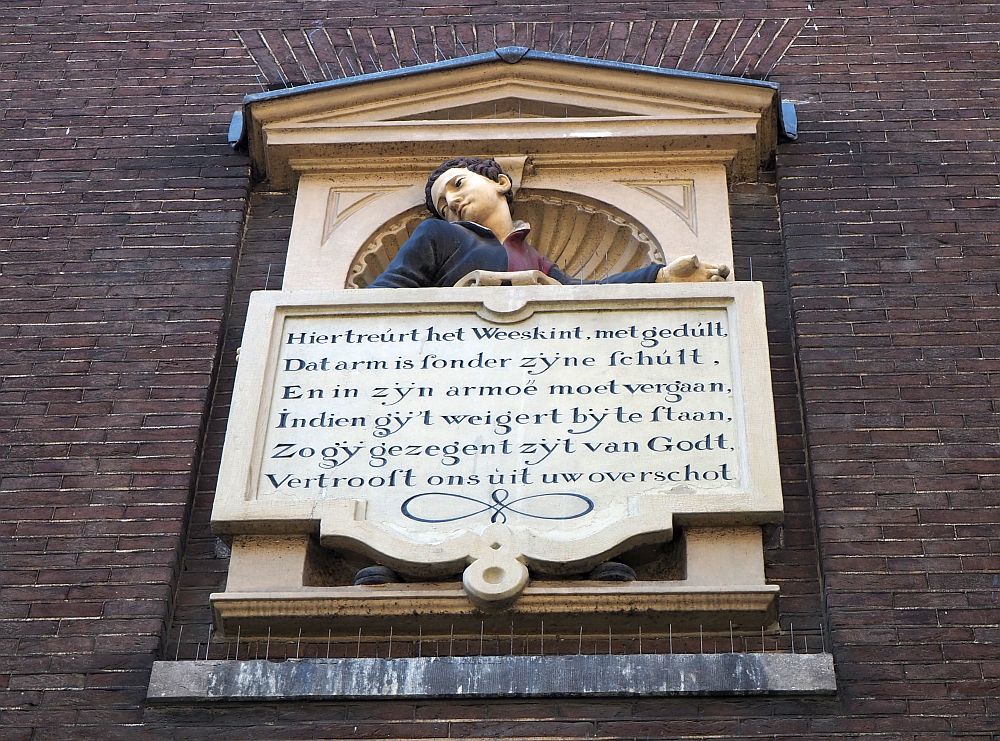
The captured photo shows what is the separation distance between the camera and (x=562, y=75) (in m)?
9.77

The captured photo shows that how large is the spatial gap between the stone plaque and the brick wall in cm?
34

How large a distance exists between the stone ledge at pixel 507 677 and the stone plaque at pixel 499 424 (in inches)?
12.6

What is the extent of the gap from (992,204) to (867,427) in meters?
1.68

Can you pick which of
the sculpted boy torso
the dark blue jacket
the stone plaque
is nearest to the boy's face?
the sculpted boy torso

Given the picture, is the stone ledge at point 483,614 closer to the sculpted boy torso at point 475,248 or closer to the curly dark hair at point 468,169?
the sculpted boy torso at point 475,248

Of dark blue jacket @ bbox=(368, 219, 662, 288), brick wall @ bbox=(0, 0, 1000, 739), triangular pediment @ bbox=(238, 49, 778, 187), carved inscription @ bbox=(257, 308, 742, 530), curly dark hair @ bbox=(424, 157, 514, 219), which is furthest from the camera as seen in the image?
triangular pediment @ bbox=(238, 49, 778, 187)

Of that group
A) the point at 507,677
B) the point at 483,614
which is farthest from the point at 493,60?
the point at 507,677

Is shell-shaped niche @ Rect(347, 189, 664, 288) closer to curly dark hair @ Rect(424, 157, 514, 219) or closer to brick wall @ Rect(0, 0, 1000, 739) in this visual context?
curly dark hair @ Rect(424, 157, 514, 219)

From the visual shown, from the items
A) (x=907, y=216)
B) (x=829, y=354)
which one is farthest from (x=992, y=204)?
(x=829, y=354)

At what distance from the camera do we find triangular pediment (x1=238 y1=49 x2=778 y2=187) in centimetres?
946

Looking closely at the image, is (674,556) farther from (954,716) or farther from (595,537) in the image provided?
(954,716)

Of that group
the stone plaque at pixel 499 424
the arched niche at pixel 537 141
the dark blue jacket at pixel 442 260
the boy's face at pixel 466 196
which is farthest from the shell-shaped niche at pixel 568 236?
the stone plaque at pixel 499 424

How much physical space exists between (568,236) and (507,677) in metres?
3.18

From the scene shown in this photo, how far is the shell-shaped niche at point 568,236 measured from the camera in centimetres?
920
